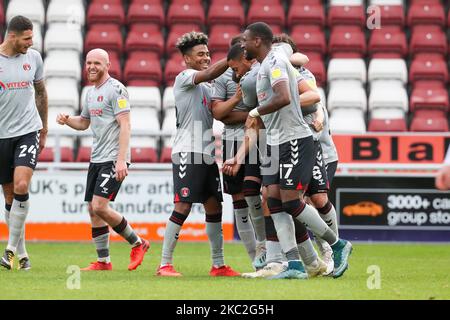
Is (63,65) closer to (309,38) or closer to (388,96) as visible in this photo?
(309,38)

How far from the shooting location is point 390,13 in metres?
18.9

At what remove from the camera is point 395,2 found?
19.0 metres

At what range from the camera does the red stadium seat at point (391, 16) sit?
18820mm

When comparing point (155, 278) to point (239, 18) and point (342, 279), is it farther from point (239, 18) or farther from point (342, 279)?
point (239, 18)

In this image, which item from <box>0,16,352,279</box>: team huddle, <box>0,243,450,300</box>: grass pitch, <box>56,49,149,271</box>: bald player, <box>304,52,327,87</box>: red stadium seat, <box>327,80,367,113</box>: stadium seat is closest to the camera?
<box>0,243,450,300</box>: grass pitch

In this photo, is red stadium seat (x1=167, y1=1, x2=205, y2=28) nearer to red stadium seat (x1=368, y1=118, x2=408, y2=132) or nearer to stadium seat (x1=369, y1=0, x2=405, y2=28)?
stadium seat (x1=369, y1=0, x2=405, y2=28)

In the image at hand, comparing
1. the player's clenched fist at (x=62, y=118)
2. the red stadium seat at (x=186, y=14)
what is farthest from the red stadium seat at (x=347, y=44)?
the player's clenched fist at (x=62, y=118)

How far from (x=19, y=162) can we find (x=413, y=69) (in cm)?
1015

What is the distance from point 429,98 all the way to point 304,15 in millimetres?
2850

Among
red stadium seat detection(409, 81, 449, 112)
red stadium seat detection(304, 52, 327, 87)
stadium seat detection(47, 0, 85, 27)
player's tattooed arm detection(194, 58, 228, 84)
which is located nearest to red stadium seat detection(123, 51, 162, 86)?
stadium seat detection(47, 0, 85, 27)

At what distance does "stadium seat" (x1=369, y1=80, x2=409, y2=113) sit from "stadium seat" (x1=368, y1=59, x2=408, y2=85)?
0.37 feet

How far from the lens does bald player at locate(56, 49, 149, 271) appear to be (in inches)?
367
